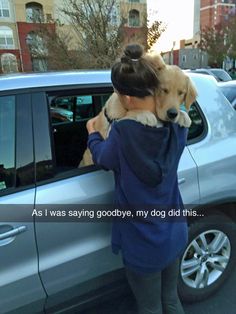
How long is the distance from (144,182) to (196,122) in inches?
35.9

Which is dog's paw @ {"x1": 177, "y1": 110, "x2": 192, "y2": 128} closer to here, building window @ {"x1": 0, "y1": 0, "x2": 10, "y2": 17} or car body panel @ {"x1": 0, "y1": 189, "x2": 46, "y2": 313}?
car body panel @ {"x1": 0, "y1": 189, "x2": 46, "y2": 313}

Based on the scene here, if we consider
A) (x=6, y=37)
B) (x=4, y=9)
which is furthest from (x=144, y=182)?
(x=6, y=37)

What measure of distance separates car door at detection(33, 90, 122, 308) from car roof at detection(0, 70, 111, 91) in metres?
0.06

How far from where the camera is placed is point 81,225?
1775 mm

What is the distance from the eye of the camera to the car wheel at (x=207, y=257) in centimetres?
224

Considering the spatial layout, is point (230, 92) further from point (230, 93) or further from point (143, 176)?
point (143, 176)

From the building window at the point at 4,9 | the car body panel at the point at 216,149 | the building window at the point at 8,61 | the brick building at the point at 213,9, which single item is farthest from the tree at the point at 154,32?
the brick building at the point at 213,9

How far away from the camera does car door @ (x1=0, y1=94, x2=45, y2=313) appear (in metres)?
1.56

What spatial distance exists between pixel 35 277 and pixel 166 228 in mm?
713

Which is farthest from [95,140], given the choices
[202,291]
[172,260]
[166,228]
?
[202,291]

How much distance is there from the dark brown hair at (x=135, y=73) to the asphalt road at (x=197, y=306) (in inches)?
66.3

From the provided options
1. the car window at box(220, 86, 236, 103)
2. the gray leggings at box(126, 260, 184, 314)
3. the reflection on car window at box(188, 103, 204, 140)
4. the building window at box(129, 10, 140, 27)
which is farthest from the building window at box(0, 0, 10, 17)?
the gray leggings at box(126, 260, 184, 314)

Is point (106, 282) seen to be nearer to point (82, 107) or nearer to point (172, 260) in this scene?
point (172, 260)

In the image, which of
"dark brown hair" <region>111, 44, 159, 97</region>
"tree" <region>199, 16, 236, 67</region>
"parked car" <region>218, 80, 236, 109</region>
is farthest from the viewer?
"tree" <region>199, 16, 236, 67</region>
